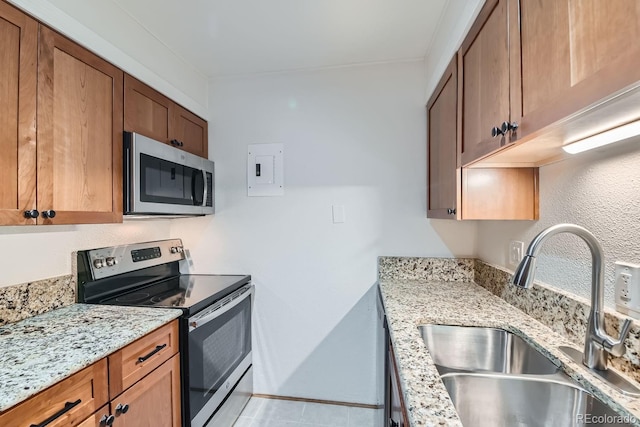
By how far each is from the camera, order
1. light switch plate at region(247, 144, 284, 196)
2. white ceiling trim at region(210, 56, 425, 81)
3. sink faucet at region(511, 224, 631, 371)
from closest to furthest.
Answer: sink faucet at region(511, 224, 631, 371)
white ceiling trim at region(210, 56, 425, 81)
light switch plate at region(247, 144, 284, 196)

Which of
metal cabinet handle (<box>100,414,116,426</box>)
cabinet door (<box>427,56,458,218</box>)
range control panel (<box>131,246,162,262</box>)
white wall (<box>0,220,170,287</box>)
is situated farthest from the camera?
range control panel (<box>131,246,162,262</box>)

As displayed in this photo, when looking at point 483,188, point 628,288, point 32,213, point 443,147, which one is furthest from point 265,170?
point 628,288

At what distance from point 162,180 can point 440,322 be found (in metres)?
1.55

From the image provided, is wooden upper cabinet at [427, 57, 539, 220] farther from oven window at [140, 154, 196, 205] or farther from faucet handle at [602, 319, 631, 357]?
oven window at [140, 154, 196, 205]

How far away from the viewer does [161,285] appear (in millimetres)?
1947

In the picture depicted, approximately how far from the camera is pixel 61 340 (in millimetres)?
1082

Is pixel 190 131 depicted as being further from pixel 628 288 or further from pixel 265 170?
pixel 628 288

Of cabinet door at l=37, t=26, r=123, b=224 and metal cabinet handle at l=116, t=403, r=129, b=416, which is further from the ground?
cabinet door at l=37, t=26, r=123, b=224

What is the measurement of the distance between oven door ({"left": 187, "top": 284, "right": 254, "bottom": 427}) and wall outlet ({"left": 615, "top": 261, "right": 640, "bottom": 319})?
1611 mm

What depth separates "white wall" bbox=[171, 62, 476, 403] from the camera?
2.03m

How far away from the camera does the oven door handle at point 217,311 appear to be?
1498mm

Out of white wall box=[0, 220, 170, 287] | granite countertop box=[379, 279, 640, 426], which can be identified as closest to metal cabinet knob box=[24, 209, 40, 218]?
white wall box=[0, 220, 170, 287]

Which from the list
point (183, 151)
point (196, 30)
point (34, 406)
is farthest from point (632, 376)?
point (196, 30)

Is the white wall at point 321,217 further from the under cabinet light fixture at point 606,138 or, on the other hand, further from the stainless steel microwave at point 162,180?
the under cabinet light fixture at point 606,138
